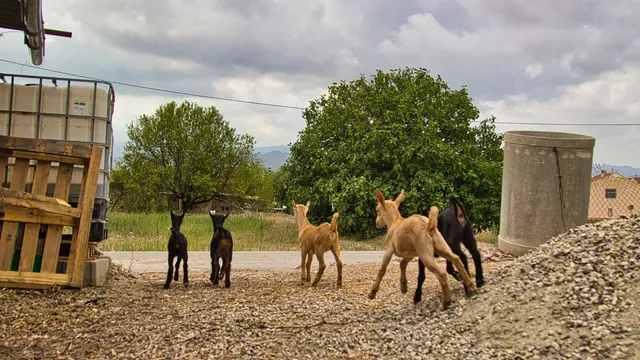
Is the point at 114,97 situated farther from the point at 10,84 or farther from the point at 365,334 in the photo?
the point at 365,334

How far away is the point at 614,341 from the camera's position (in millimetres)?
5527

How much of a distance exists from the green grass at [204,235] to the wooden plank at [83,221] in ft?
26.9

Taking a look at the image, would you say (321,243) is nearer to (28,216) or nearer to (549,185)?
(28,216)

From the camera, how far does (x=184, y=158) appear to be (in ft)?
121

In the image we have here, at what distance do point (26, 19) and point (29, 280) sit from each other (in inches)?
167

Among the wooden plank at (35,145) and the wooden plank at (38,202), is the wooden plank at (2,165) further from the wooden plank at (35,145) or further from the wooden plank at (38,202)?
the wooden plank at (38,202)

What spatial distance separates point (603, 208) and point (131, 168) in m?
26.8

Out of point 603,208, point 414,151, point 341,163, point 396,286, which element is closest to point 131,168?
point 341,163

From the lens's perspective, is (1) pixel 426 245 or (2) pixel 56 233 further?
(2) pixel 56 233

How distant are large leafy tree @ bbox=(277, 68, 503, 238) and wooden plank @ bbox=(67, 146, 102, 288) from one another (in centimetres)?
1391

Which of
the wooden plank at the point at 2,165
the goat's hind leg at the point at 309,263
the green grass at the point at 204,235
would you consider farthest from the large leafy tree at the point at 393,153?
the wooden plank at the point at 2,165

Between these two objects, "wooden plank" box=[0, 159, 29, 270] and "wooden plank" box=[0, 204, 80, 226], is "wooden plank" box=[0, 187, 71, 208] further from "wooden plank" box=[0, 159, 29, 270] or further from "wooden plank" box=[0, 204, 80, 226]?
"wooden plank" box=[0, 159, 29, 270]

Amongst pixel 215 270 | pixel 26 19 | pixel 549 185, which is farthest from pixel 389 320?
pixel 26 19

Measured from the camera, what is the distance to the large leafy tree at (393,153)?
2283cm
